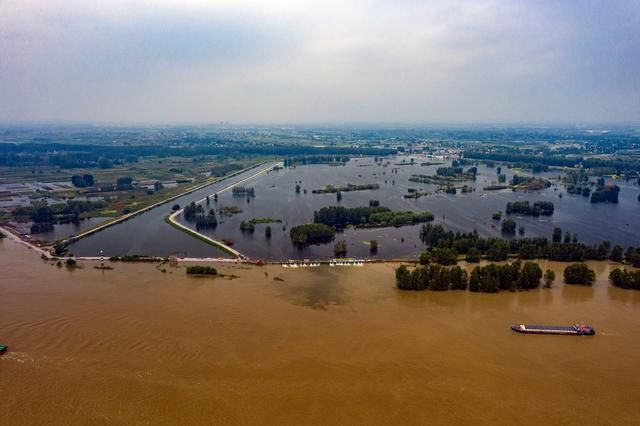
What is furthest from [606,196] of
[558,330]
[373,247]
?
[558,330]

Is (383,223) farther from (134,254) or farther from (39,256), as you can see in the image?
(39,256)

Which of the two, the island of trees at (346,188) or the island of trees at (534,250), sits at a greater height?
the island of trees at (346,188)

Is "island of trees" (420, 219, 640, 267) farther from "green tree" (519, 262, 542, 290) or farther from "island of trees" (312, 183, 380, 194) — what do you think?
"island of trees" (312, 183, 380, 194)

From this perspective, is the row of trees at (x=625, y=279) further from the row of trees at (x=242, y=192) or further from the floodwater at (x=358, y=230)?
the row of trees at (x=242, y=192)

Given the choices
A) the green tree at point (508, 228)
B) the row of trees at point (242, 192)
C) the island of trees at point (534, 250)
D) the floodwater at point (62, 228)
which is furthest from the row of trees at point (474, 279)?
the row of trees at point (242, 192)

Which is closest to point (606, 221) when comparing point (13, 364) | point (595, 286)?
point (595, 286)

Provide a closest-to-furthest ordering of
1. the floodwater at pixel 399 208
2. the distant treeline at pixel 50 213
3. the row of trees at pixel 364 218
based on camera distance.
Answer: the floodwater at pixel 399 208
the distant treeline at pixel 50 213
the row of trees at pixel 364 218
